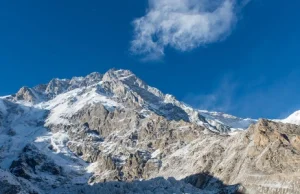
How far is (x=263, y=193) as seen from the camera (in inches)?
7736

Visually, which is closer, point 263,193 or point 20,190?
point 20,190

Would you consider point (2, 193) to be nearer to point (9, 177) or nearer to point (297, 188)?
point (9, 177)

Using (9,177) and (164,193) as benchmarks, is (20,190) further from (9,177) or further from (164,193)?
(164,193)

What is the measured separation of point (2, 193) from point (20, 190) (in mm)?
7808

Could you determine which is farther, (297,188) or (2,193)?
(297,188)

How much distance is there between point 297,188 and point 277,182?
10.8m

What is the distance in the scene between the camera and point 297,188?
190125mm

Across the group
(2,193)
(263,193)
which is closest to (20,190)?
(2,193)

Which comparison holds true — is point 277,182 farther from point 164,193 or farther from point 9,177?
point 9,177

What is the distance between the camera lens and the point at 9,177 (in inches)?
7584

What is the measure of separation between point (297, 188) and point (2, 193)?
105 meters

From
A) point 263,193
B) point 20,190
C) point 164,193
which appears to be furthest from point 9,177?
point 263,193

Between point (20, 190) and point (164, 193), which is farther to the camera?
point (164, 193)

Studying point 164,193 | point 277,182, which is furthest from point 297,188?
point 164,193
